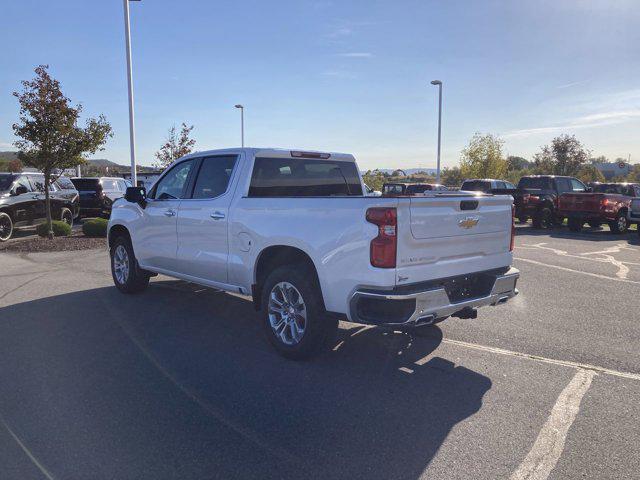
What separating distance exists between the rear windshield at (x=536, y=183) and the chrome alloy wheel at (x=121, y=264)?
56.6ft

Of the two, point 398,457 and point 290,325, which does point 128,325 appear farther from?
point 398,457

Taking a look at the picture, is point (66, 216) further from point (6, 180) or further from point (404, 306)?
point (404, 306)

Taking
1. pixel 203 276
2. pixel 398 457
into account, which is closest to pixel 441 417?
pixel 398 457

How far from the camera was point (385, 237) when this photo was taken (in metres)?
3.86

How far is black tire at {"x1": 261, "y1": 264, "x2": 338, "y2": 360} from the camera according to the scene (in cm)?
442

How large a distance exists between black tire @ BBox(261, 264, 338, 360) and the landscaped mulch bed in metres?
9.82

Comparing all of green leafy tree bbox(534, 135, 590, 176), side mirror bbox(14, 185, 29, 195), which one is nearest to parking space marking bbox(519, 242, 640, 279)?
side mirror bbox(14, 185, 29, 195)

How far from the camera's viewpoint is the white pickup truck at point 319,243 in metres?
3.93

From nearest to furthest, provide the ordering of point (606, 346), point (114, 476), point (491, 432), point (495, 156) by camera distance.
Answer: point (114, 476), point (491, 432), point (606, 346), point (495, 156)

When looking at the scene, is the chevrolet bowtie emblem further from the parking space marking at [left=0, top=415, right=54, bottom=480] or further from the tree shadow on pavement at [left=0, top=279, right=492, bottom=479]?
the parking space marking at [left=0, top=415, right=54, bottom=480]

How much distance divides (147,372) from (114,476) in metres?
1.55

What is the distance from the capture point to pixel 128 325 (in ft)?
19.1

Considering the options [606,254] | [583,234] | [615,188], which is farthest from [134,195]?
[615,188]

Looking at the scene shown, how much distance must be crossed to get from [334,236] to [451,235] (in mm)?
975
